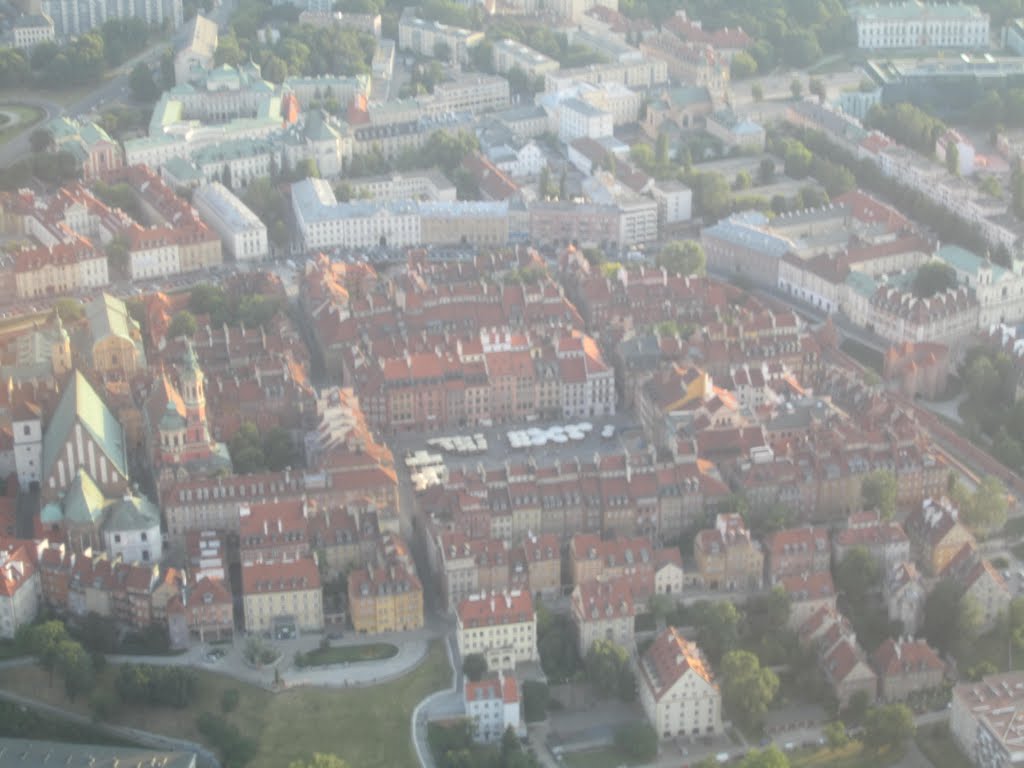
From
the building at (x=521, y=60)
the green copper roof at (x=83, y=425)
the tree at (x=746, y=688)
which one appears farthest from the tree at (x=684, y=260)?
the building at (x=521, y=60)

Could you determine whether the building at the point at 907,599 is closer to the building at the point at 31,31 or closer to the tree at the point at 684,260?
the tree at the point at 684,260

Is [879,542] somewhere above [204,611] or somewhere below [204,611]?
above

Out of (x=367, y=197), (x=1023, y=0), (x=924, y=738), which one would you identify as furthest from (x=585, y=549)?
(x=1023, y=0)

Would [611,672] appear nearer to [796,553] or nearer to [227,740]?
[796,553]

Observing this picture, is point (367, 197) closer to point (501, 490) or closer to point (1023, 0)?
point (501, 490)

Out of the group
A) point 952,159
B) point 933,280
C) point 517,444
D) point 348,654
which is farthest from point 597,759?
point 952,159

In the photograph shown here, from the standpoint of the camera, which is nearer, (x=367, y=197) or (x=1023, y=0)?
(x=367, y=197)

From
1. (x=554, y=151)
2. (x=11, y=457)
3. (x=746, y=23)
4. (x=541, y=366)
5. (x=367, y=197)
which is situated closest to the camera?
(x=11, y=457)
